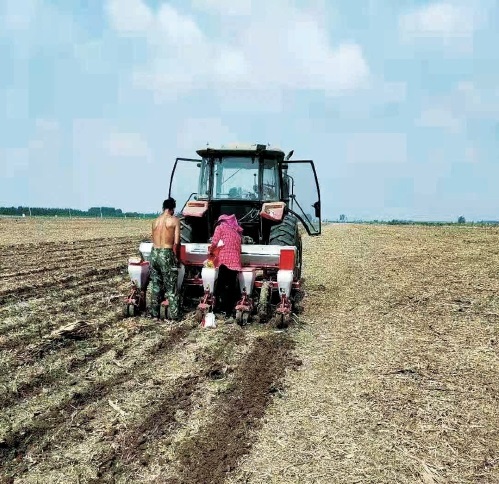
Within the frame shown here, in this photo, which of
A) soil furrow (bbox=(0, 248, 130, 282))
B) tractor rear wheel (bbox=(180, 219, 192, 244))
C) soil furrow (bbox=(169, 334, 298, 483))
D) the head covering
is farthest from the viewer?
soil furrow (bbox=(0, 248, 130, 282))

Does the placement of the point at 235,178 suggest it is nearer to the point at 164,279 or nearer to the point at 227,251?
the point at 227,251

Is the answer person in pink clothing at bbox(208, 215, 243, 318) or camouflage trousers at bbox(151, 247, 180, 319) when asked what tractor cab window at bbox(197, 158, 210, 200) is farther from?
camouflage trousers at bbox(151, 247, 180, 319)

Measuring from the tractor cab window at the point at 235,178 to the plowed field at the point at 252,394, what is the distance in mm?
2115

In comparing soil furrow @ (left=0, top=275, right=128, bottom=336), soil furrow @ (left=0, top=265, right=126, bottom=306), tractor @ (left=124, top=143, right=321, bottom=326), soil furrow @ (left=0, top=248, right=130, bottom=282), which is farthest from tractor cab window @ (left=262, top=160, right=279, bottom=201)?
soil furrow @ (left=0, top=248, right=130, bottom=282)

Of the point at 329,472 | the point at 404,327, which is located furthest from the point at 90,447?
the point at 404,327

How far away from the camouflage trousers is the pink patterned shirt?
0.61 meters

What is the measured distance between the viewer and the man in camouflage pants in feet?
25.4

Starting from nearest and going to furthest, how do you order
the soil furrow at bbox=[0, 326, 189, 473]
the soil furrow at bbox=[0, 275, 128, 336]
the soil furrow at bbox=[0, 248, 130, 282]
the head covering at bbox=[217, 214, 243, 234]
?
the soil furrow at bbox=[0, 326, 189, 473] → the soil furrow at bbox=[0, 275, 128, 336] → the head covering at bbox=[217, 214, 243, 234] → the soil furrow at bbox=[0, 248, 130, 282]

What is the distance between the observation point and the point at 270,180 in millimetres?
9469

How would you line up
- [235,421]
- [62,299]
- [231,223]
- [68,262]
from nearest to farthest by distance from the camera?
1. [235,421]
2. [231,223]
3. [62,299]
4. [68,262]

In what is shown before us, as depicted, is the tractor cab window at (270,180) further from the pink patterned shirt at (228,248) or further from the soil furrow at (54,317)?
the soil furrow at (54,317)

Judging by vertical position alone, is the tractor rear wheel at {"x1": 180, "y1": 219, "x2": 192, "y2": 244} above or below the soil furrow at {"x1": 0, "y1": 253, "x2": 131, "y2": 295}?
above

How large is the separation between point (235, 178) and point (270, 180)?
0.58m

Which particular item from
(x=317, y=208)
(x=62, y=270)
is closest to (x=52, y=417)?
(x=317, y=208)
